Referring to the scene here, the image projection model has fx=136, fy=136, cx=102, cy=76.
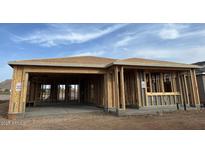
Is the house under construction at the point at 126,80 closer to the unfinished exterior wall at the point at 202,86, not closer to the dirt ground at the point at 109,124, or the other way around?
the dirt ground at the point at 109,124

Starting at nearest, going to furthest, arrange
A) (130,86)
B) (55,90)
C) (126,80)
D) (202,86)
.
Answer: (130,86) < (126,80) < (202,86) < (55,90)

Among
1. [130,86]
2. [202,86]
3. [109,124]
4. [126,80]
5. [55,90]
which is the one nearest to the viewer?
[109,124]

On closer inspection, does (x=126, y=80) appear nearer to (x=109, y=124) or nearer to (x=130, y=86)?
(x=130, y=86)

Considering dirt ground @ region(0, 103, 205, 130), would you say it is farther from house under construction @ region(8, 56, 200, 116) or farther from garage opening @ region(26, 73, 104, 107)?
garage opening @ region(26, 73, 104, 107)

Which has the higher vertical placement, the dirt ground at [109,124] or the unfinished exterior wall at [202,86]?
the unfinished exterior wall at [202,86]

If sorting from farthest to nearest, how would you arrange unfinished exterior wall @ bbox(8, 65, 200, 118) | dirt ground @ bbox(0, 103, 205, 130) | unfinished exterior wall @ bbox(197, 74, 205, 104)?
unfinished exterior wall @ bbox(197, 74, 205, 104) → unfinished exterior wall @ bbox(8, 65, 200, 118) → dirt ground @ bbox(0, 103, 205, 130)

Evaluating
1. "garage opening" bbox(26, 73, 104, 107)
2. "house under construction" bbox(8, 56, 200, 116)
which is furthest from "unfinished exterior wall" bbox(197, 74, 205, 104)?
"garage opening" bbox(26, 73, 104, 107)

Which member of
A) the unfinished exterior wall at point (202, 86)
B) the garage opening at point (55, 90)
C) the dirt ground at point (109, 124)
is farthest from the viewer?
the garage opening at point (55, 90)

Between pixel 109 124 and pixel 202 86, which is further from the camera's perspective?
pixel 202 86

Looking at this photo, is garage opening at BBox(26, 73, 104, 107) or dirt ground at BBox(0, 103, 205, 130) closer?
dirt ground at BBox(0, 103, 205, 130)

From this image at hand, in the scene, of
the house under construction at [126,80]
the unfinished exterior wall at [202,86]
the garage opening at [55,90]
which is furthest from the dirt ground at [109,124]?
the garage opening at [55,90]

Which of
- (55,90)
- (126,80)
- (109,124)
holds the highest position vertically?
(126,80)

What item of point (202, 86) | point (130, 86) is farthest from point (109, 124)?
point (202, 86)
